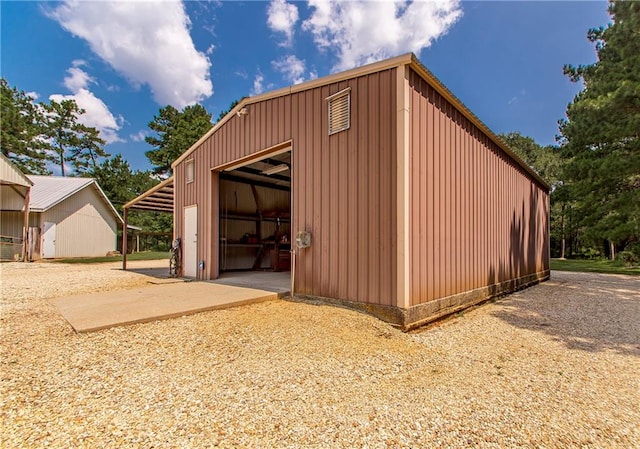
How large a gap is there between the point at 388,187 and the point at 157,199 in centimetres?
897

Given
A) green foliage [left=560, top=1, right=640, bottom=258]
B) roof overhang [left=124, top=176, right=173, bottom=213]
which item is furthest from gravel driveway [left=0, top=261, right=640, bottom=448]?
green foliage [left=560, top=1, right=640, bottom=258]

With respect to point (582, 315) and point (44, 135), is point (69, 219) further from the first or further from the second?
point (582, 315)

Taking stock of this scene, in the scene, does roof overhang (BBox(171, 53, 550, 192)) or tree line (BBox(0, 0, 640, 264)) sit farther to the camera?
tree line (BBox(0, 0, 640, 264))

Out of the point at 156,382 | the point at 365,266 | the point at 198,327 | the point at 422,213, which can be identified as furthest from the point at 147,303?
the point at 422,213

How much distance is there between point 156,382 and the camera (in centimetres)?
218

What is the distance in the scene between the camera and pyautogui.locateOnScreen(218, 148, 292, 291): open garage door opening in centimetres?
908

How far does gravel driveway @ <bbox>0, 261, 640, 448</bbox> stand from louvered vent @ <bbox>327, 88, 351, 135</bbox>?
8.44ft

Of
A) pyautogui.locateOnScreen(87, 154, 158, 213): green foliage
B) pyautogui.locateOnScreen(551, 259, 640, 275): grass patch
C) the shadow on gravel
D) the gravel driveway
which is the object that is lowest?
pyautogui.locateOnScreen(551, 259, 640, 275): grass patch

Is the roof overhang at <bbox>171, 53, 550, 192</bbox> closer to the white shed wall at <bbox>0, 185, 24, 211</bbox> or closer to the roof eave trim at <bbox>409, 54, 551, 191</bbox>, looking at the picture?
the roof eave trim at <bbox>409, 54, 551, 191</bbox>

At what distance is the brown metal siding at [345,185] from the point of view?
12.6ft

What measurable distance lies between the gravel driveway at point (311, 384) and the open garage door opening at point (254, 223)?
17.5 feet

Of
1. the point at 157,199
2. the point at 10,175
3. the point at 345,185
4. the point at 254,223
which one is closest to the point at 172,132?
the point at 10,175

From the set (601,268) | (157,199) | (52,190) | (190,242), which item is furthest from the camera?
(52,190)

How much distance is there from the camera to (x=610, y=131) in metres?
9.41
